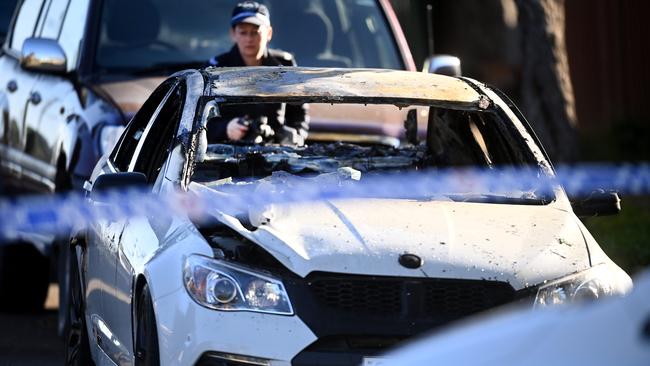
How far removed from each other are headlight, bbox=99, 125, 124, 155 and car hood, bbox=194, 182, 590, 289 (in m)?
3.42

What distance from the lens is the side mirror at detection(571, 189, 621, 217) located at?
724 cm

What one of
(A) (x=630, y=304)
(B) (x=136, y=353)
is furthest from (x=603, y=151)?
(A) (x=630, y=304)

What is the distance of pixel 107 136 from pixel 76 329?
2.08 m

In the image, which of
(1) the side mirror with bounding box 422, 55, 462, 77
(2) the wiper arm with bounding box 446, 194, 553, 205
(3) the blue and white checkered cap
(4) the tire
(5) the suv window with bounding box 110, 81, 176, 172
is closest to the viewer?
(2) the wiper arm with bounding box 446, 194, 553, 205

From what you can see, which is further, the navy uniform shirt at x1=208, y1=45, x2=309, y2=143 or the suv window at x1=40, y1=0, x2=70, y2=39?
the suv window at x1=40, y1=0, x2=70, y2=39

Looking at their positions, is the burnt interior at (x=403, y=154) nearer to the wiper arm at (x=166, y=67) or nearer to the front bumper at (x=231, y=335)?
the front bumper at (x=231, y=335)

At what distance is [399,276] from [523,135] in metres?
1.61

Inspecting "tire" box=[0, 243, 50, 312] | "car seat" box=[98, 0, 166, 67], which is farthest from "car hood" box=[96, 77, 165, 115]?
"tire" box=[0, 243, 50, 312]

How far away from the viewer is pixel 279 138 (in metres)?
9.41

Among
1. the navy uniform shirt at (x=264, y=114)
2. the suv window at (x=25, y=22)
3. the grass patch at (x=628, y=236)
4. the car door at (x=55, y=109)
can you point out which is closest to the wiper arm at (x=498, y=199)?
the navy uniform shirt at (x=264, y=114)

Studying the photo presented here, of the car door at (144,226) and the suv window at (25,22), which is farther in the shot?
the suv window at (25,22)

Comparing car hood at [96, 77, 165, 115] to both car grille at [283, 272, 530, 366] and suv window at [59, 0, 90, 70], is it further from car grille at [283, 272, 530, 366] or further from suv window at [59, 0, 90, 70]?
car grille at [283, 272, 530, 366]

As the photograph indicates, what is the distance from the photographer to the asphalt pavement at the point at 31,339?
9336 millimetres

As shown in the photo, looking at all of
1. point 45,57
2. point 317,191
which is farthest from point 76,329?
point 45,57
